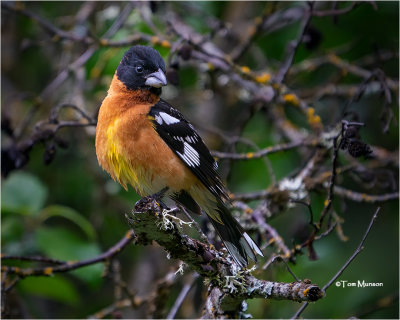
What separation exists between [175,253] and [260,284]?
0.47 meters

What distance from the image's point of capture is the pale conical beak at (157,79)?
3.67m

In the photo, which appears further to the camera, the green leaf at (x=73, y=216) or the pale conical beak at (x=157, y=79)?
the green leaf at (x=73, y=216)

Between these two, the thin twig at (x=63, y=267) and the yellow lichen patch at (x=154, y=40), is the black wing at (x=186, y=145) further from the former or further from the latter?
the yellow lichen patch at (x=154, y=40)

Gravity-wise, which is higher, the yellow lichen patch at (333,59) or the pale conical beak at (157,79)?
the yellow lichen patch at (333,59)

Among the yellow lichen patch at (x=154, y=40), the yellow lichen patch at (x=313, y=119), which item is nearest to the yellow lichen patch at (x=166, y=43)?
the yellow lichen patch at (x=154, y=40)

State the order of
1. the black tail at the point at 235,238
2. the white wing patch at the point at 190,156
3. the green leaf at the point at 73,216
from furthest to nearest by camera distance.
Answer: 1. the green leaf at the point at 73,216
2. the white wing patch at the point at 190,156
3. the black tail at the point at 235,238

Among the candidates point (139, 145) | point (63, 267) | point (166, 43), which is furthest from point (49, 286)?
point (166, 43)

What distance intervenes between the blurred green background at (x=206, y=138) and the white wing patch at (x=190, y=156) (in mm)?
692

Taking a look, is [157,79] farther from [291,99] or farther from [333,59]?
[333,59]

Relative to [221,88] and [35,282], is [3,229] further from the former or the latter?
[221,88]

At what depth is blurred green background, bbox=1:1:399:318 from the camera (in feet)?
14.8

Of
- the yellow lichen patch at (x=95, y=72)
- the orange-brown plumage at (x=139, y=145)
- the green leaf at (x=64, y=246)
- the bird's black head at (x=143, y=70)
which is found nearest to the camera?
the orange-brown plumage at (x=139, y=145)

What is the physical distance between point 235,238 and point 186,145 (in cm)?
70

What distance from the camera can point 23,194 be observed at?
4668mm
